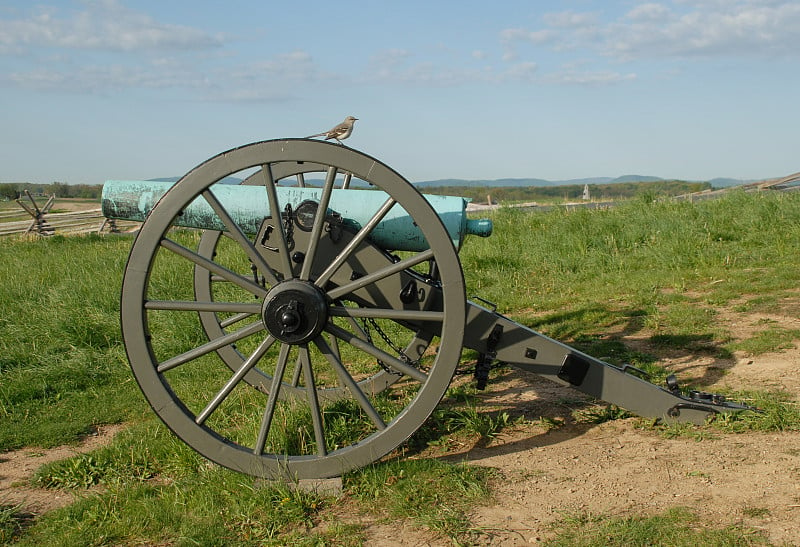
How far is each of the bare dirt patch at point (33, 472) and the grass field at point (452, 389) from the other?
0.23 ft

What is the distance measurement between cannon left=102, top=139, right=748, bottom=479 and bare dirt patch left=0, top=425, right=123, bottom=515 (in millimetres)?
739

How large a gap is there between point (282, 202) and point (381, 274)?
2.83ft

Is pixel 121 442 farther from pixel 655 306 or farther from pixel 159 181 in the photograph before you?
pixel 655 306

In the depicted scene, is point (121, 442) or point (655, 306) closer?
point (121, 442)

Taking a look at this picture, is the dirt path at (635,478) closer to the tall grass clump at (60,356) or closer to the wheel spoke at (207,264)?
the wheel spoke at (207,264)

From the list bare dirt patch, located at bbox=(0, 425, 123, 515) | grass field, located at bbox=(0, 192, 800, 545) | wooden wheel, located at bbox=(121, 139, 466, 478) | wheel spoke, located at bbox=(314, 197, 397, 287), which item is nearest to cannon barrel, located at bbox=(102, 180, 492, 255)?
wooden wheel, located at bbox=(121, 139, 466, 478)

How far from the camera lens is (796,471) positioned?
3402 mm

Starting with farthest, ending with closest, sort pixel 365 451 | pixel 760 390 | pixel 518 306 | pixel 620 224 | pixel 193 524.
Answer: pixel 620 224 < pixel 518 306 < pixel 760 390 < pixel 365 451 < pixel 193 524

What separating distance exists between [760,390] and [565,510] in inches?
80.2

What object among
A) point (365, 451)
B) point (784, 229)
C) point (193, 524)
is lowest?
point (193, 524)

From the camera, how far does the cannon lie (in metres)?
3.23

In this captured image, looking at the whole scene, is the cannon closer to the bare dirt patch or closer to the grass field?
the grass field

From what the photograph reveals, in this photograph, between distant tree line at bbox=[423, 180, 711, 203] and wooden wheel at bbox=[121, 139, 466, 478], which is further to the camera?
distant tree line at bbox=[423, 180, 711, 203]

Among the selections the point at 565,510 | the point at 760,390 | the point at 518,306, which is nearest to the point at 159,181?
the point at 565,510
